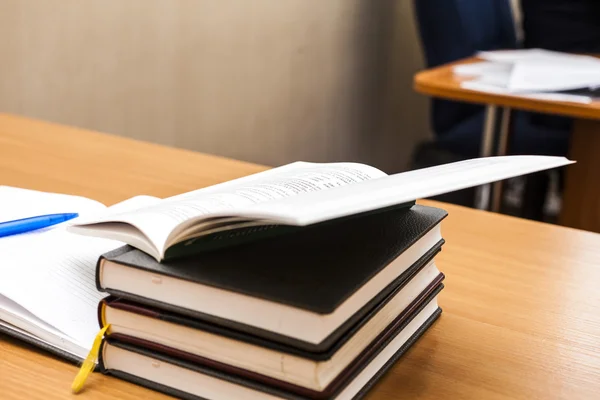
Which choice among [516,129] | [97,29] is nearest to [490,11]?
[516,129]

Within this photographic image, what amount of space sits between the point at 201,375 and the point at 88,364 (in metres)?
0.08

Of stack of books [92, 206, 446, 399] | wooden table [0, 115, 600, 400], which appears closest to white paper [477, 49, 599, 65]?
wooden table [0, 115, 600, 400]

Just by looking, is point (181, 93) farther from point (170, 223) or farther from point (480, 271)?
point (170, 223)

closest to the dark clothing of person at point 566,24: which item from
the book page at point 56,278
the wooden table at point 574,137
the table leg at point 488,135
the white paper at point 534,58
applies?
the white paper at point 534,58

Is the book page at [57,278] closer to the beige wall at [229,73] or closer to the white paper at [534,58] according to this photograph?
the beige wall at [229,73]

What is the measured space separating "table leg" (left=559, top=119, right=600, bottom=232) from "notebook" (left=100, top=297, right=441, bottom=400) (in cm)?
124

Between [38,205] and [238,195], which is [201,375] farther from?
[38,205]

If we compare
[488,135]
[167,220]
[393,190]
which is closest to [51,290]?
[167,220]

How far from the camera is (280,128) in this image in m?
2.48

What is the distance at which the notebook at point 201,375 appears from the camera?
0.42 m

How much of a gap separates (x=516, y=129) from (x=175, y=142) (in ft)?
3.39

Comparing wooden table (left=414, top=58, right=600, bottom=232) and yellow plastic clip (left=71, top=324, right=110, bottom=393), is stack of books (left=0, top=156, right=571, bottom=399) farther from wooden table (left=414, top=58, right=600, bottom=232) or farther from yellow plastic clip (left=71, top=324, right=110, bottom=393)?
wooden table (left=414, top=58, right=600, bottom=232)

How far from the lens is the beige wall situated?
156 centimetres

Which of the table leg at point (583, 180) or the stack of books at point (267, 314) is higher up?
the stack of books at point (267, 314)
